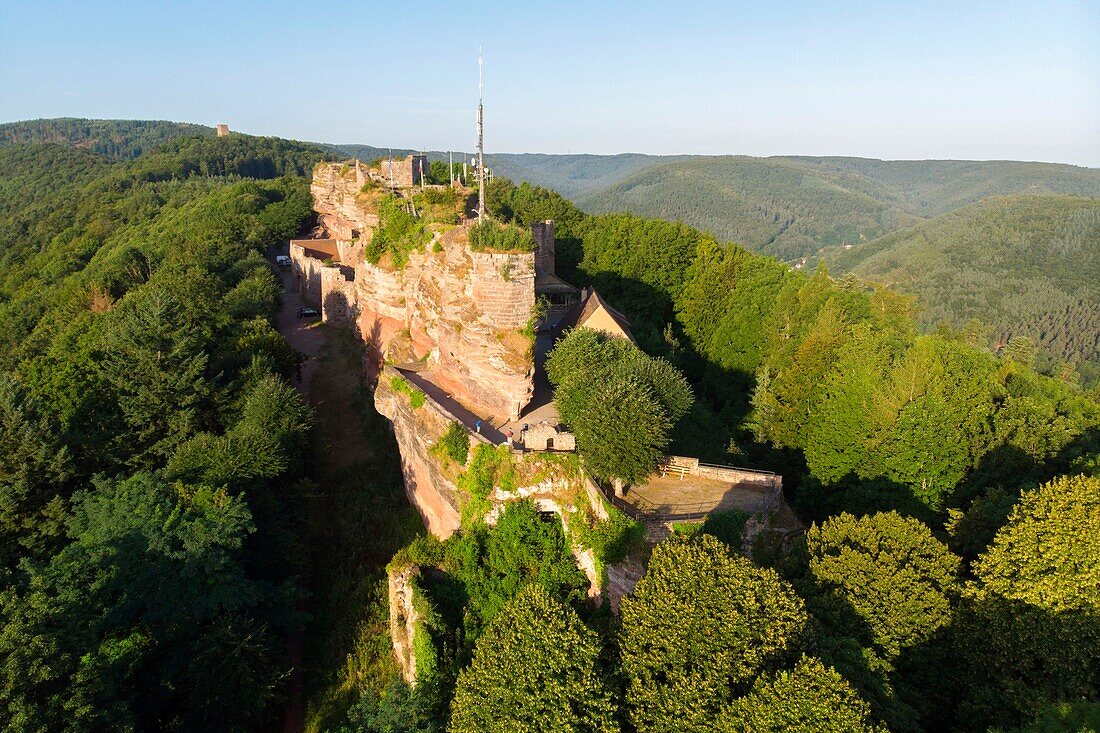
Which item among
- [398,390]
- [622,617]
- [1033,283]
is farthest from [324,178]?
[1033,283]

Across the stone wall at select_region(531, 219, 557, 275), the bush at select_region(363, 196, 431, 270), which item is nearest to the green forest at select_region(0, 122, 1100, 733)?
the bush at select_region(363, 196, 431, 270)

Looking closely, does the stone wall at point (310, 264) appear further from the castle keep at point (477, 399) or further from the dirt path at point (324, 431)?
the castle keep at point (477, 399)

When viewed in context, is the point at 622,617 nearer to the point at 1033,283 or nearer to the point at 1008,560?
the point at 1008,560

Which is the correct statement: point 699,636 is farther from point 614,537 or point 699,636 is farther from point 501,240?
point 501,240

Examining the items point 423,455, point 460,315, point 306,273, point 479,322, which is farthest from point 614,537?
point 306,273

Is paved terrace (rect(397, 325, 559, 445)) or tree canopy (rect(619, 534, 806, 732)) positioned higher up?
paved terrace (rect(397, 325, 559, 445))

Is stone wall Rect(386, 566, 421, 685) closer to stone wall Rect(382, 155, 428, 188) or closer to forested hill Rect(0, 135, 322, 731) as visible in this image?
forested hill Rect(0, 135, 322, 731)

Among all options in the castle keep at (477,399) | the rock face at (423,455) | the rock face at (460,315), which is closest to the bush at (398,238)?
the castle keep at (477,399)
